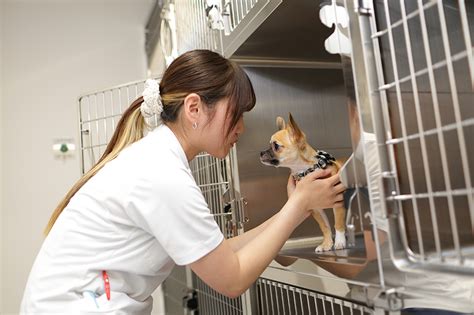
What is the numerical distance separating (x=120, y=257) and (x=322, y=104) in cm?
70

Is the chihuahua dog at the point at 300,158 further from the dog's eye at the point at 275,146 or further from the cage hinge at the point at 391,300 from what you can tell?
the cage hinge at the point at 391,300

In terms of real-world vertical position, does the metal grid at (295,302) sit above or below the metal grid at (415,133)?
below

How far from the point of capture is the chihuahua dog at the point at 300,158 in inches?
35.3

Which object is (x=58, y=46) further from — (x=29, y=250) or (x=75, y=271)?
(x=75, y=271)

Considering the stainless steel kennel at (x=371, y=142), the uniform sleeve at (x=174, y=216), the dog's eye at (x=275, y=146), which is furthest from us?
the dog's eye at (x=275, y=146)

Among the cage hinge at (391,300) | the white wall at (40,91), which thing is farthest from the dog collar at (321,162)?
the white wall at (40,91)

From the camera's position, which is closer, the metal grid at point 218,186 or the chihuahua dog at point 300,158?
the chihuahua dog at point 300,158

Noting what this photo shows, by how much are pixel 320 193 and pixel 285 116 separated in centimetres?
42

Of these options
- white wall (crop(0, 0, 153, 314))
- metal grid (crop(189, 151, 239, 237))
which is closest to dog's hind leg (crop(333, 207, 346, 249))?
metal grid (crop(189, 151, 239, 237))

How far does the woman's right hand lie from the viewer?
789mm

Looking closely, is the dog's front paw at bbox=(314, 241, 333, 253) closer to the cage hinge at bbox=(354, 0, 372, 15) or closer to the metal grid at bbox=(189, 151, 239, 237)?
the metal grid at bbox=(189, 151, 239, 237)

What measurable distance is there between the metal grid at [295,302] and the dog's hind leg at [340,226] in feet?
0.39

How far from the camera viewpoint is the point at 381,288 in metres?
0.58

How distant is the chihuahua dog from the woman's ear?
23cm
